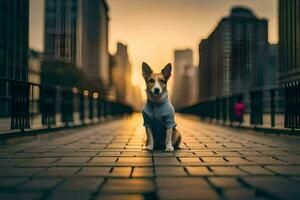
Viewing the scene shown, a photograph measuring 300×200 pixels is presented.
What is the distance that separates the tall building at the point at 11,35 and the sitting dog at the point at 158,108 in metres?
38.2

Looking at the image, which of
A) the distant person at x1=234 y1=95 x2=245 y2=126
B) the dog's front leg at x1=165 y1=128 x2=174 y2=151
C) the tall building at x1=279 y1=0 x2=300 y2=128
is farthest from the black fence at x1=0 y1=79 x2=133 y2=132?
the tall building at x1=279 y1=0 x2=300 y2=128

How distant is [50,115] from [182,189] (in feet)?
28.3

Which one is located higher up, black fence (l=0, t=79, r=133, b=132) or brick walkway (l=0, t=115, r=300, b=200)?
black fence (l=0, t=79, r=133, b=132)

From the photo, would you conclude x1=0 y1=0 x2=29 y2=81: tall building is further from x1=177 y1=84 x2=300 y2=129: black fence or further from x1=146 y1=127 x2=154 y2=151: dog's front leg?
x1=146 y1=127 x2=154 y2=151: dog's front leg

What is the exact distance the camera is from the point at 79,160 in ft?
18.2

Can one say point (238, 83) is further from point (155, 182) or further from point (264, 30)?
point (155, 182)

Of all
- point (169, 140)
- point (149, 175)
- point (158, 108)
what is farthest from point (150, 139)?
point (149, 175)

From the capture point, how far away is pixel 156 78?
6.48 meters

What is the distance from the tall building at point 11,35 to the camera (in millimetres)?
43812

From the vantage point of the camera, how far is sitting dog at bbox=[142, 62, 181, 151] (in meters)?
6.50

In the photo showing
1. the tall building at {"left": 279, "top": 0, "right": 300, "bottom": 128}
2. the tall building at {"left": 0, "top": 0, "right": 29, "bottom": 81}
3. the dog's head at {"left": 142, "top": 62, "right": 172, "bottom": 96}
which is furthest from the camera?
the tall building at {"left": 279, "top": 0, "right": 300, "bottom": 128}

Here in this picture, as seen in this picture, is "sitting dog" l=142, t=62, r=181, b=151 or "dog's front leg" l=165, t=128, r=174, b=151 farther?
"dog's front leg" l=165, t=128, r=174, b=151

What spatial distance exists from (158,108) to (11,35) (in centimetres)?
4390

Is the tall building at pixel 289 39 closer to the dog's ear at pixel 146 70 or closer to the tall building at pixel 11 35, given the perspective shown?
the tall building at pixel 11 35
